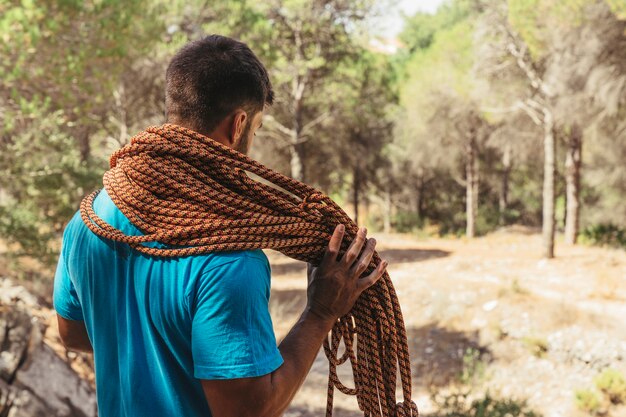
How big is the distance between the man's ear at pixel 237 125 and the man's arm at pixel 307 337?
32 centimetres

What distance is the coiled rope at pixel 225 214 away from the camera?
4.52ft

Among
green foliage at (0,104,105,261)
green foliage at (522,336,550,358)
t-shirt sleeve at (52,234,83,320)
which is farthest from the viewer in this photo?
green foliage at (522,336,550,358)

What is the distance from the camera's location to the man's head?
148 cm

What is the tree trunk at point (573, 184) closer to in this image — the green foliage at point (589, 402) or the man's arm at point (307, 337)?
the green foliage at point (589, 402)

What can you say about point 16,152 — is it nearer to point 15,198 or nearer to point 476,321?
point 15,198

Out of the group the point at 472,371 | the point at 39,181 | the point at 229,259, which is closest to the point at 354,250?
the point at 229,259

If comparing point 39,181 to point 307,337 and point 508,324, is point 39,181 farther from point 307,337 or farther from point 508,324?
point 307,337

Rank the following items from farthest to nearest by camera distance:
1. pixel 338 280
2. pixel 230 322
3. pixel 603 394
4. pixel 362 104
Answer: pixel 362 104
pixel 603 394
pixel 338 280
pixel 230 322

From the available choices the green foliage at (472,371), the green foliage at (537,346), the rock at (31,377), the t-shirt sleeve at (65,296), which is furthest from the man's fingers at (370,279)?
the green foliage at (537,346)

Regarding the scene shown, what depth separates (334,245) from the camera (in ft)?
5.08

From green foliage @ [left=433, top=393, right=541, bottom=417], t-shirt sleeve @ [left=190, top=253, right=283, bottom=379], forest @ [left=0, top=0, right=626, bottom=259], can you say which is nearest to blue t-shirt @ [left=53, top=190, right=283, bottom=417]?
t-shirt sleeve @ [left=190, top=253, right=283, bottom=379]

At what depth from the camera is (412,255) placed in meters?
18.4

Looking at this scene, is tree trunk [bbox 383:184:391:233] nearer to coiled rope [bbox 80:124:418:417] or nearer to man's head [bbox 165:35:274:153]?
coiled rope [bbox 80:124:418:417]

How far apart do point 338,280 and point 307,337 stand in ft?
0.50
